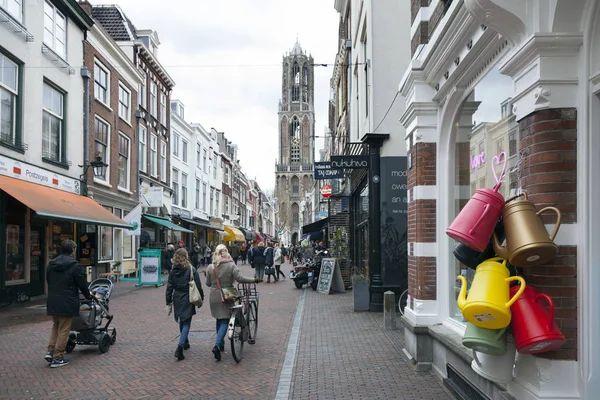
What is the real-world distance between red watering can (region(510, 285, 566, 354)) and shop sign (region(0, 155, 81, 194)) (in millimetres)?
12875

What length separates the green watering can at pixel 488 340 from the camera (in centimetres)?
364

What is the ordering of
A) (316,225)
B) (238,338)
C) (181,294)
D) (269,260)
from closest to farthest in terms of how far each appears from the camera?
(238,338)
(181,294)
(269,260)
(316,225)

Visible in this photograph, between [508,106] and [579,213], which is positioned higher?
[508,106]

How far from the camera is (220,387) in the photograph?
6320mm

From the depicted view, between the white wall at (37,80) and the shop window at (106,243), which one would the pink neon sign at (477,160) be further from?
the shop window at (106,243)

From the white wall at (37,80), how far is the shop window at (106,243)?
370 centimetres

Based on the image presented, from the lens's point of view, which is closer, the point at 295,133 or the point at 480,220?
the point at 480,220

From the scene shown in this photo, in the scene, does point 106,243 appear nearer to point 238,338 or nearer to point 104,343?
point 104,343

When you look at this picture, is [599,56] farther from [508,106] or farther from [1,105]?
[1,105]

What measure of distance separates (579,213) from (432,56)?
11.3ft

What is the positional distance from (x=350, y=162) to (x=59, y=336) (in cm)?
798

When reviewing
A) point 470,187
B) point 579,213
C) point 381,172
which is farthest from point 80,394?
point 381,172

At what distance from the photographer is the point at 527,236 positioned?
11.2 feet

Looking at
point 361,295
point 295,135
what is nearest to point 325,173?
point 361,295
